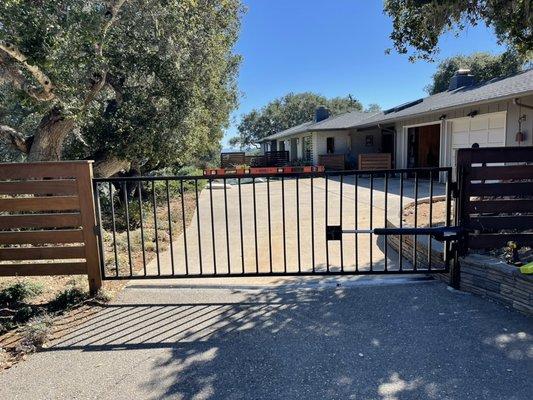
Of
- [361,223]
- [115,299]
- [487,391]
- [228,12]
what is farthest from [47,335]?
[228,12]

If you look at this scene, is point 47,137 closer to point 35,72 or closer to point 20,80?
point 20,80

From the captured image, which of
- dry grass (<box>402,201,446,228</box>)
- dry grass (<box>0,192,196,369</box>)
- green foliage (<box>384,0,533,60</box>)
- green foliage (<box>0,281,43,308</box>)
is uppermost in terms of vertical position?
green foliage (<box>384,0,533,60</box>)

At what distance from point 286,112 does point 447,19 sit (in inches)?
1715

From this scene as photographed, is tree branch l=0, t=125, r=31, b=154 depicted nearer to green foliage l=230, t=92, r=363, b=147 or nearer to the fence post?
the fence post

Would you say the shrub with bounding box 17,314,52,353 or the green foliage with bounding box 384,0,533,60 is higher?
the green foliage with bounding box 384,0,533,60

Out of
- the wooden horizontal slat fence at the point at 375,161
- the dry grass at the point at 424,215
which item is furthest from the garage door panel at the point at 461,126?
the wooden horizontal slat fence at the point at 375,161

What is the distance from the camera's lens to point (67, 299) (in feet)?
11.9

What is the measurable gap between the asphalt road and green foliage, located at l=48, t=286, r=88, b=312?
0.35 meters

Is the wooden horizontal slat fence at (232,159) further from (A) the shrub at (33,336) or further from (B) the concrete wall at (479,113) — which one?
(A) the shrub at (33,336)

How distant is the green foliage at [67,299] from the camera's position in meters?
3.52

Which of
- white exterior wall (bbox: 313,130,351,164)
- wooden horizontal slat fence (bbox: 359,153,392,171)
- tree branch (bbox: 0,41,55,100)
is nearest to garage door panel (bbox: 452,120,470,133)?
wooden horizontal slat fence (bbox: 359,153,392,171)

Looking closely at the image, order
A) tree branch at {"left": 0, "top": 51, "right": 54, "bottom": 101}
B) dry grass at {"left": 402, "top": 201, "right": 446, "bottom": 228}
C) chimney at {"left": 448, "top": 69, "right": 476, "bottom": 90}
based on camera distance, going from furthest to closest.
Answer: chimney at {"left": 448, "top": 69, "right": 476, "bottom": 90}, dry grass at {"left": 402, "top": 201, "right": 446, "bottom": 228}, tree branch at {"left": 0, "top": 51, "right": 54, "bottom": 101}

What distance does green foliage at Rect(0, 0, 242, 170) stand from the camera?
466cm

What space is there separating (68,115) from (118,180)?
265 centimetres
